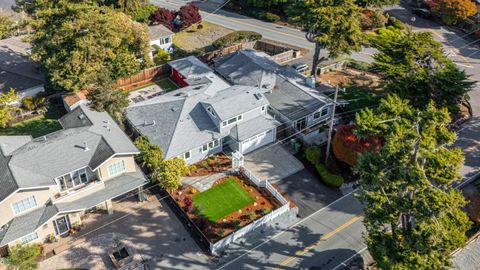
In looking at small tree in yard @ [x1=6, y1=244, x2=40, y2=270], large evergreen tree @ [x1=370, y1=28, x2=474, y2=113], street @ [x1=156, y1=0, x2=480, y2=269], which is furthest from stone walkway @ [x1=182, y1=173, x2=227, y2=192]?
large evergreen tree @ [x1=370, y1=28, x2=474, y2=113]

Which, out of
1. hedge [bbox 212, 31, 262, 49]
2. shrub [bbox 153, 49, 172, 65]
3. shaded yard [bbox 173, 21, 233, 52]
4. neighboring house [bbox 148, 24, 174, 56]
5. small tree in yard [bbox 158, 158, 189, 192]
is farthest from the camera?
shaded yard [bbox 173, 21, 233, 52]

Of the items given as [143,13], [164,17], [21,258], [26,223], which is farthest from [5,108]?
[164,17]

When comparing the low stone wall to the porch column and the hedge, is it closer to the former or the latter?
the porch column

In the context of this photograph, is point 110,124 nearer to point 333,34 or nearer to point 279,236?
point 279,236

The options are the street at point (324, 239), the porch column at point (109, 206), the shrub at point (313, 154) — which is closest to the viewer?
the street at point (324, 239)

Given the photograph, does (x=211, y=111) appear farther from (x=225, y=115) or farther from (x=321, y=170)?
(x=321, y=170)

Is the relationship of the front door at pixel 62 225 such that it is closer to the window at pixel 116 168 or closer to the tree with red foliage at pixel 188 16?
the window at pixel 116 168

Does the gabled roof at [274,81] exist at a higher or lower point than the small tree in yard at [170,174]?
higher

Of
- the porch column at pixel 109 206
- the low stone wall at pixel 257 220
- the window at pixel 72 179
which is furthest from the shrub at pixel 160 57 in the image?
the porch column at pixel 109 206
